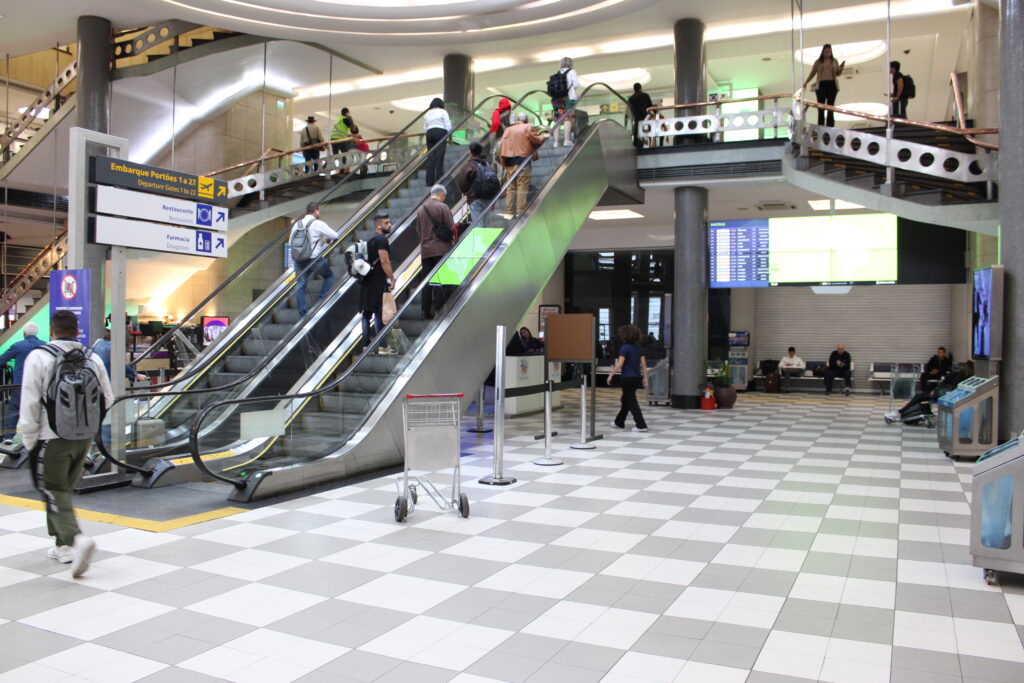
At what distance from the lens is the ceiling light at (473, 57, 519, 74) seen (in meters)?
18.2

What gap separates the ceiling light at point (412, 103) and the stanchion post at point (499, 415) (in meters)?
15.8

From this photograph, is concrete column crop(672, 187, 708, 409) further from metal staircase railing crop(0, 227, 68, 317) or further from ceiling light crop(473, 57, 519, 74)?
metal staircase railing crop(0, 227, 68, 317)

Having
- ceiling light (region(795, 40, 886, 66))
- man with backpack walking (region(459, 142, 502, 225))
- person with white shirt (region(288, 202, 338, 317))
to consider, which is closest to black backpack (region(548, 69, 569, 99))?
man with backpack walking (region(459, 142, 502, 225))

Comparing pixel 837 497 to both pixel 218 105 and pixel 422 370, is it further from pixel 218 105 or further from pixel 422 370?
pixel 218 105

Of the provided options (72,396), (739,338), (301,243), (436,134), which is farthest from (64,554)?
(739,338)

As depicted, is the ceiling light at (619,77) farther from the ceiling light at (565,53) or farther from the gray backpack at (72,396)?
the gray backpack at (72,396)

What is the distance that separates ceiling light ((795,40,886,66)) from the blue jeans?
12.8 m

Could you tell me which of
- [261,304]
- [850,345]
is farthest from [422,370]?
[850,345]

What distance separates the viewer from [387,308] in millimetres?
8633

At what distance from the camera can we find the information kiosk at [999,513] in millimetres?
4305

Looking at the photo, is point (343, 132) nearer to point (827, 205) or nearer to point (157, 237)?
point (157, 237)

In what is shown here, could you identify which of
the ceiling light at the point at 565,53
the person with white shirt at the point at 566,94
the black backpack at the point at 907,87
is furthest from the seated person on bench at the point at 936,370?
the ceiling light at the point at 565,53

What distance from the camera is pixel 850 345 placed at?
20453mm

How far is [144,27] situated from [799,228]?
14.0 m
